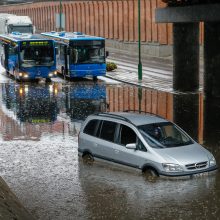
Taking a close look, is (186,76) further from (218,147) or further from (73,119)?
(218,147)

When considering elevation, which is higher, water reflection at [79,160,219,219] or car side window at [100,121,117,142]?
car side window at [100,121,117,142]

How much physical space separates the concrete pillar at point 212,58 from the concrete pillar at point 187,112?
1122 mm

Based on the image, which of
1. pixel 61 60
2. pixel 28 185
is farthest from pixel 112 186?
pixel 61 60

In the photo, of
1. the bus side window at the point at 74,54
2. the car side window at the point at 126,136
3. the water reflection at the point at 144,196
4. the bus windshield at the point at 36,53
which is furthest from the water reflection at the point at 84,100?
the water reflection at the point at 144,196

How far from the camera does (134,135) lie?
17125 mm

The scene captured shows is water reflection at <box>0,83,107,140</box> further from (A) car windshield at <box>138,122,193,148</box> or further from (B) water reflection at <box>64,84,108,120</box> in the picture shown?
(A) car windshield at <box>138,122,193,148</box>

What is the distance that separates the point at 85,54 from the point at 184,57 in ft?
28.7

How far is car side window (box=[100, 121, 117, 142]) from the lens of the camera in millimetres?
17641

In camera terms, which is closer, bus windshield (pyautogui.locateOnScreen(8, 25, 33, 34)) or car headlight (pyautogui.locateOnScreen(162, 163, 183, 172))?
car headlight (pyautogui.locateOnScreen(162, 163, 183, 172))

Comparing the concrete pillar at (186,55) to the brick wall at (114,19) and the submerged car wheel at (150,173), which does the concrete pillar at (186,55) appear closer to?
the submerged car wheel at (150,173)

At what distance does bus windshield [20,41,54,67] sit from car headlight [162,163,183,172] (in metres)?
28.7

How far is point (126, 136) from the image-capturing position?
17297mm

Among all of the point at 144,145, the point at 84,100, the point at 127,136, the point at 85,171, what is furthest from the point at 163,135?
the point at 84,100

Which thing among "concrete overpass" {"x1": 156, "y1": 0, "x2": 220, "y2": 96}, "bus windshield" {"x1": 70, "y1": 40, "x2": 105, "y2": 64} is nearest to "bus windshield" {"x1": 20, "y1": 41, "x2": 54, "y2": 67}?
"bus windshield" {"x1": 70, "y1": 40, "x2": 105, "y2": 64}
